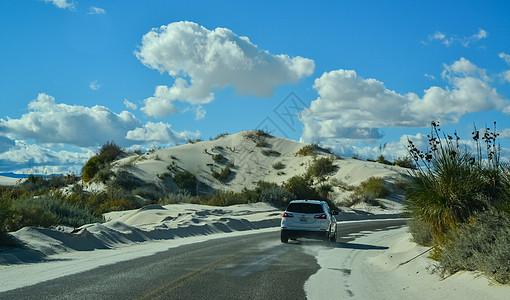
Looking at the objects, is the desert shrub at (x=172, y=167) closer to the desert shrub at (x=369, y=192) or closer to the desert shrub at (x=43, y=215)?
the desert shrub at (x=369, y=192)

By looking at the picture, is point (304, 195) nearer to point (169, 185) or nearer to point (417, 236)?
point (169, 185)

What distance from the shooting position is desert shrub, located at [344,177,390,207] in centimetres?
5550

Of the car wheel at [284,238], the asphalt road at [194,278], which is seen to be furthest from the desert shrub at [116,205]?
the asphalt road at [194,278]

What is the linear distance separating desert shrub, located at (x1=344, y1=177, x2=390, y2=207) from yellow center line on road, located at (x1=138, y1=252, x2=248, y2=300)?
41881 millimetres

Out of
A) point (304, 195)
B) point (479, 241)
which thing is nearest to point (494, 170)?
point (479, 241)

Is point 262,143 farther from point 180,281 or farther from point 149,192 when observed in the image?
point 180,281

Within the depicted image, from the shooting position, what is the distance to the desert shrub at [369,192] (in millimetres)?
55500

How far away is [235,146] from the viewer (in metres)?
81.2

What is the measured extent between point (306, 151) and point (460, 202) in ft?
221

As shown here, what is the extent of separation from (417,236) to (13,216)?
13.5 metres

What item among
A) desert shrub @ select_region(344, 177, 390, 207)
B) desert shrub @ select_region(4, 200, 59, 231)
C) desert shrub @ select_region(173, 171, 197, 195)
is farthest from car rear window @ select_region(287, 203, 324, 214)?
desert shrub @ select_region(173, 171, 197, 195)

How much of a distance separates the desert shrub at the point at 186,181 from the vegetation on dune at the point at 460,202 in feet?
158

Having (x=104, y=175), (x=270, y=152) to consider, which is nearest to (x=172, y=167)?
(x=104, y=175)

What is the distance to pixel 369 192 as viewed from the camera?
185ft
